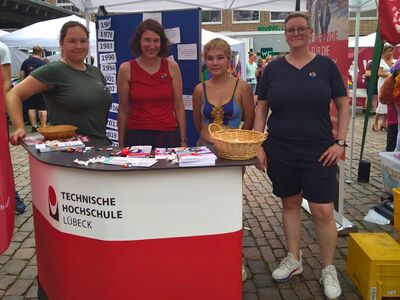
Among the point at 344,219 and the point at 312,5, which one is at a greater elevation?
the point at 312,5

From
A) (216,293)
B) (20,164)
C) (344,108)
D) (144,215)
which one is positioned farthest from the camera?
(20,164)

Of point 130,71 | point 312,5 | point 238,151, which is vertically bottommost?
point 238,151

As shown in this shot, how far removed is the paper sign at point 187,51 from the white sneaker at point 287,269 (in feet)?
9.57

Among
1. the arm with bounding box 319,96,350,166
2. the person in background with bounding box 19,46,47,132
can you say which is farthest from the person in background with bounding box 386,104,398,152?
the person in background with bounding box 19,46,47,132

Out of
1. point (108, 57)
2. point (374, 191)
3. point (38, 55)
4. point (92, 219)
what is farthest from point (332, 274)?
point (38, 55)

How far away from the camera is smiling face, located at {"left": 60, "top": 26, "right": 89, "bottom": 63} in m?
2.82

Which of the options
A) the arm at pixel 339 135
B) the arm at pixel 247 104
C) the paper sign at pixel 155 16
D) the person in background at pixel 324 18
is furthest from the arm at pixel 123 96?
the paper sign at pixel 155 16

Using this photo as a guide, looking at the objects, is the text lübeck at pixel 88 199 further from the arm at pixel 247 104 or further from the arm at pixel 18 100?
the arm at pixel 247 104

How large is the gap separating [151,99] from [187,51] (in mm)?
2140

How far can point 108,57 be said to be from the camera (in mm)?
5723

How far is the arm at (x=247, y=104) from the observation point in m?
3.02

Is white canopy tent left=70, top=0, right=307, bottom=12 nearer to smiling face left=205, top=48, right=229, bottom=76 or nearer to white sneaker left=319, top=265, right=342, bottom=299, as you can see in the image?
smiling face left=205, top=48, right=229, bottom=76

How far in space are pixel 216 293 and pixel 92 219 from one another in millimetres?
788

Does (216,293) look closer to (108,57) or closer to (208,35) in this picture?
(108,57)
